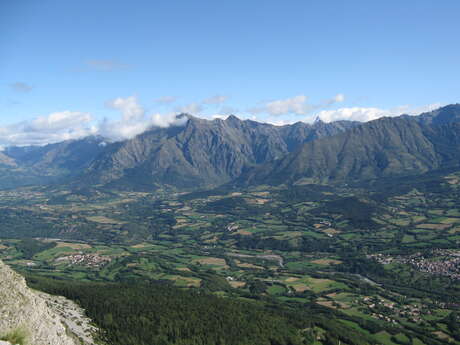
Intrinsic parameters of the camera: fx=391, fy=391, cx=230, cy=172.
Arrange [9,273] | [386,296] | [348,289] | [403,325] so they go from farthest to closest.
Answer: [348,289] → [386,296] → [403,325] → [9,273]

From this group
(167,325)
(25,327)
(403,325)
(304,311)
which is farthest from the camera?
(304,311)

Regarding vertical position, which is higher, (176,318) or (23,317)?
(23,317)

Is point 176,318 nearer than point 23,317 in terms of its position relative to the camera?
No

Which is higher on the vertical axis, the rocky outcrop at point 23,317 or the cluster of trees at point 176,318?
the rocky outcrop at point 23,317

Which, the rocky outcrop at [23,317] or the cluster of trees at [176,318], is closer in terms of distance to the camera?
the rocky outcrop at [23,317]

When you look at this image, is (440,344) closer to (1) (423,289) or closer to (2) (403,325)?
(2) (403,325)

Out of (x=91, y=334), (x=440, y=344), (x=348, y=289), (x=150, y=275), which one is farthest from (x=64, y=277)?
(x=440, y=344)

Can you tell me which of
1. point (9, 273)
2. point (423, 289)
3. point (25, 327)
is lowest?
point (423, 289)

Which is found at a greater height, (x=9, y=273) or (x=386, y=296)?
(x=9, y=273)
